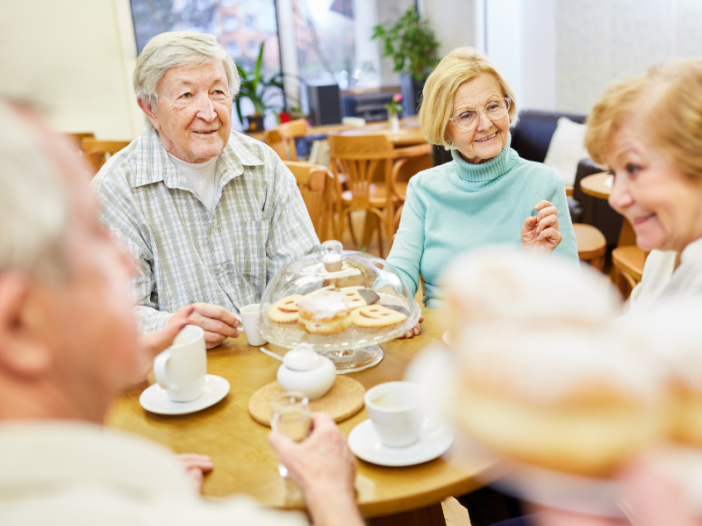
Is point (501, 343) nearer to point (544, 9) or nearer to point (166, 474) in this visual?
point (166, 474)

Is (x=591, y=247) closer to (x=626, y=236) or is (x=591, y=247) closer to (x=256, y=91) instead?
(x=626, y=236)

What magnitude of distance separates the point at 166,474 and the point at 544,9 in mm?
5613

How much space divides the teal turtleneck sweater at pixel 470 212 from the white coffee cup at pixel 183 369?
2.65ft

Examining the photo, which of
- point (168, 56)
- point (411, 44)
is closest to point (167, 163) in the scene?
point (168, 56)

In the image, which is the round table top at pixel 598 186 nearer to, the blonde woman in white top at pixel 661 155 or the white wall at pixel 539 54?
the blonde woman in white top at pixel 661 155

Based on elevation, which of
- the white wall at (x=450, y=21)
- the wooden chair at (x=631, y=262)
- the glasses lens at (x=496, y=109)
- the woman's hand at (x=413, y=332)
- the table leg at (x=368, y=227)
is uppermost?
the white wall at (x=450, y=21)

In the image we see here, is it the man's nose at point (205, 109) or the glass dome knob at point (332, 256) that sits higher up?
the man's nose at point (205, 109)

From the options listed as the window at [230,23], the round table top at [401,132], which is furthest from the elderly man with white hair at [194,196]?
the window at [230,23]

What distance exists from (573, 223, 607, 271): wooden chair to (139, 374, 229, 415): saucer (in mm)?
1978

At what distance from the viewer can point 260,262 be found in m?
1.89

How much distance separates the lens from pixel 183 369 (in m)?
1.12

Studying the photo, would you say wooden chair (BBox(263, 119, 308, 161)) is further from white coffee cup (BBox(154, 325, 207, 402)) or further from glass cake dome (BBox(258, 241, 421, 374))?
white coffee cup (BBox(154, 325, 207, 402))

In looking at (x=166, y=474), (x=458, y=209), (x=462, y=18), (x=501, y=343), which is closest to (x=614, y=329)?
(x=501, y=343)

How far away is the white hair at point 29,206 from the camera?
44 cm
